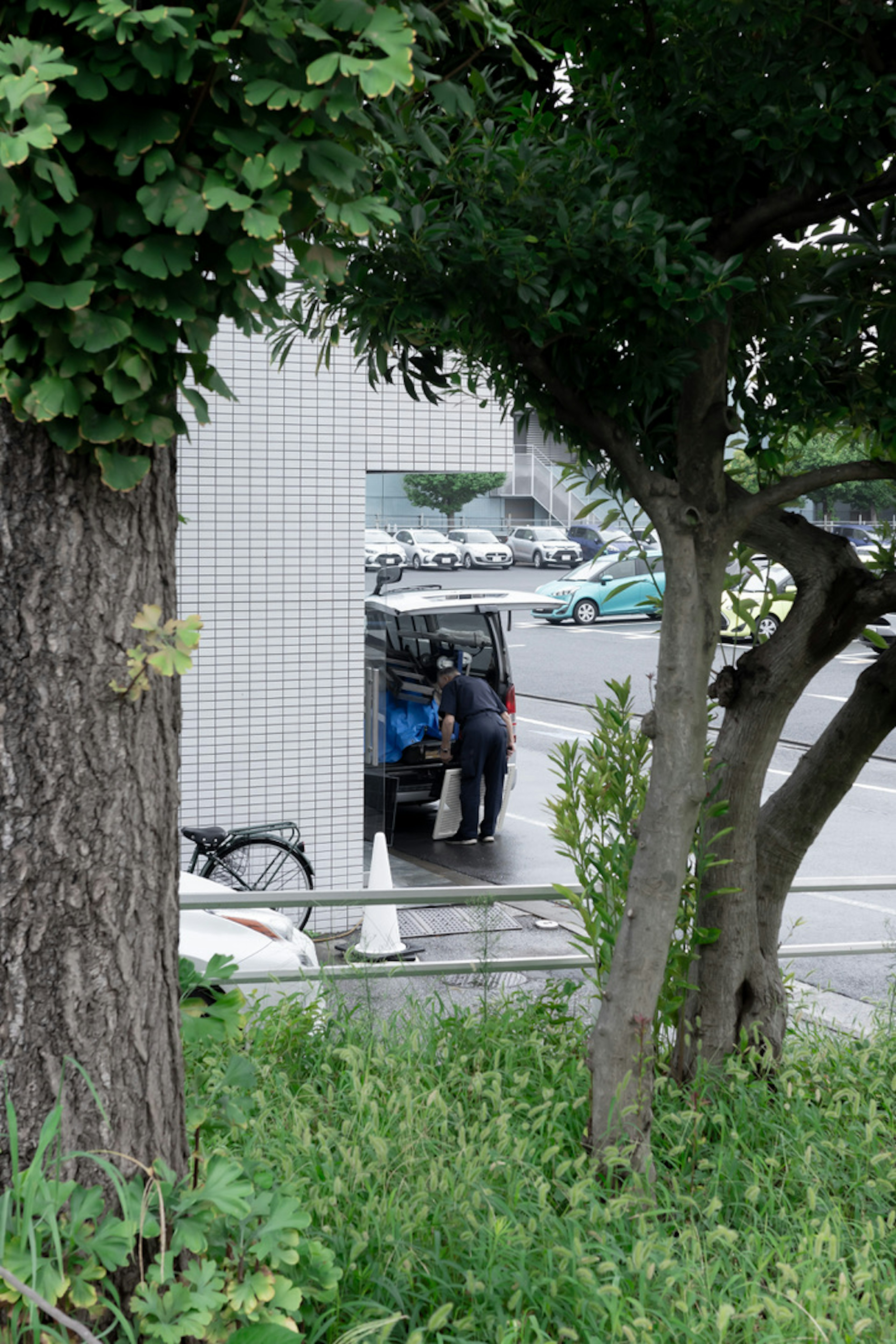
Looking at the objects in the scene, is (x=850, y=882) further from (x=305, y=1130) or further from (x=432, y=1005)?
(x=305, y=1130)

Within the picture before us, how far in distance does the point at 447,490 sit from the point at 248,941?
145 feet

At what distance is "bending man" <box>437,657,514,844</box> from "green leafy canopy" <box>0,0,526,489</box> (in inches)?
329

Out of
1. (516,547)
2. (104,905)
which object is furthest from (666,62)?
(516,547)

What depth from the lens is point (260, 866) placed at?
719 centimetres

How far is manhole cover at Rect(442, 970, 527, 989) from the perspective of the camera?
409 cm

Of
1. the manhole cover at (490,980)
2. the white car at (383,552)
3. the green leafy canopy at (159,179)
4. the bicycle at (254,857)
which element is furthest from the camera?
the white car at (383,552)

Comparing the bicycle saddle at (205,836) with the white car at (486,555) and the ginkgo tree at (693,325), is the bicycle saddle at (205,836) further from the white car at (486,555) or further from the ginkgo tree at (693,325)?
the white car at (486,555)

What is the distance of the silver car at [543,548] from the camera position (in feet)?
133

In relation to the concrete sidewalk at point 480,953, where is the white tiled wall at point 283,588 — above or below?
above

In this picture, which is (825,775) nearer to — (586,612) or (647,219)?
(647,219)

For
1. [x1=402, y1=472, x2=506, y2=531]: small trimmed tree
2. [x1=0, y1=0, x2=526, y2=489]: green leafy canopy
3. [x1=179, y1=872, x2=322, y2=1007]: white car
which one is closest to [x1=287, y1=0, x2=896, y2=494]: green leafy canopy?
[x1=0, y1=0, x2=526, y2=489]: green leafy canopy

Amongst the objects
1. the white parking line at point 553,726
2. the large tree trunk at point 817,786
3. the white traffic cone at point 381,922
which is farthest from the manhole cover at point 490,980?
the white parking line at point 553,726

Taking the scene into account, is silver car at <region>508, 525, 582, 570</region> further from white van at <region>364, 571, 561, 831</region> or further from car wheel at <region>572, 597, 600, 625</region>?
white van at <region>364, 571, 561, 831</region>

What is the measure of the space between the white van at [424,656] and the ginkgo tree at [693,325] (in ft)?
19.9
